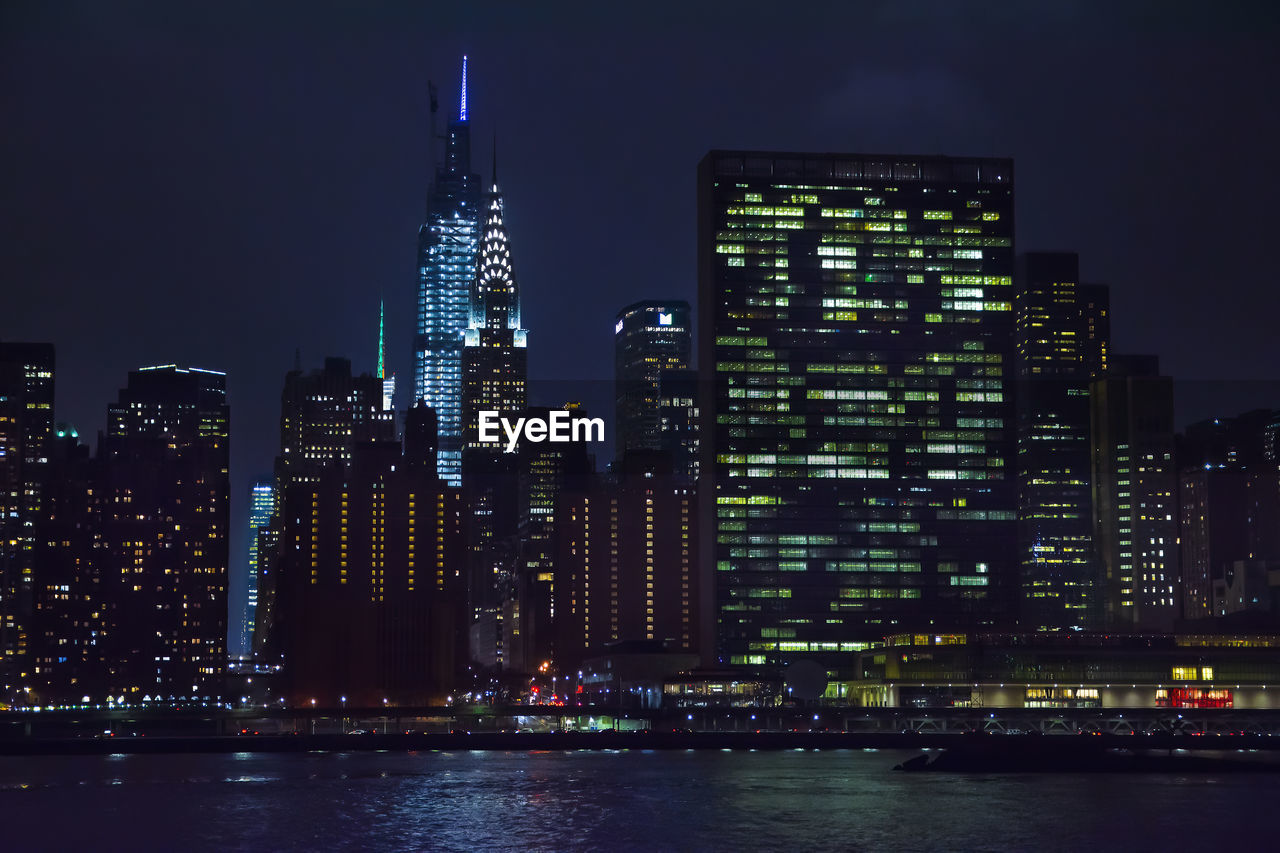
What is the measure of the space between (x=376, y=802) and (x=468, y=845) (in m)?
20.3

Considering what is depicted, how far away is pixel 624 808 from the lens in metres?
84.4

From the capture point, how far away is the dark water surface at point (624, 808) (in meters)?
71.2

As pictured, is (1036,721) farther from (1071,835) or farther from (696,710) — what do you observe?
(1071,835)
